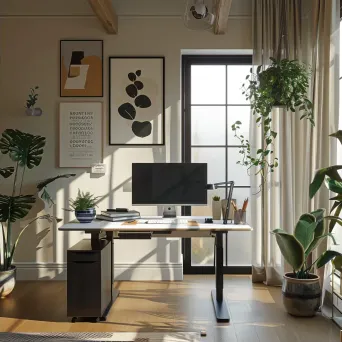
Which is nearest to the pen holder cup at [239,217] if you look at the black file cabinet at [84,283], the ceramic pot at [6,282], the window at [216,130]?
the black file cabinet at [84,283]

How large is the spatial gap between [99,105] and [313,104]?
210 cm

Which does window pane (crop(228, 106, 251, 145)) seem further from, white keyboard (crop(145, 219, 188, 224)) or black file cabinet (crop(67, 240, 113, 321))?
black file cabinet (crop(67, 240, 113, 321))

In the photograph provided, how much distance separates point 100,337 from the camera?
3232mm

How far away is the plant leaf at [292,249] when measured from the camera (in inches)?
143

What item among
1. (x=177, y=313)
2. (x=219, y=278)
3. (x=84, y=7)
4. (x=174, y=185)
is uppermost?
(x=84, y=7)

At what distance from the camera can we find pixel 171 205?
4250mm

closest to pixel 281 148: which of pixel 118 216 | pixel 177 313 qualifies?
pixel 118 216

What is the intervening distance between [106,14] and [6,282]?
100 inches

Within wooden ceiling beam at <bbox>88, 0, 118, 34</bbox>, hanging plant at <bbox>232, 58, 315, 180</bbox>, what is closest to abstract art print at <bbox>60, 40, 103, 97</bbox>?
wooden ceiling beam at <bbox>88, 0, 118, 34</bbox>

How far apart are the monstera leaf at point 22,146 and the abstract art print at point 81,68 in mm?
644

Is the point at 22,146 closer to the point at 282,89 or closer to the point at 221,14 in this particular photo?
the point at 221,14

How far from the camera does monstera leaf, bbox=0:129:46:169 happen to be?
14.8 feet

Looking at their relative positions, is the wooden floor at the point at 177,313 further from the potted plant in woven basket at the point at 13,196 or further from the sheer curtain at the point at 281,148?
the sheer curtain at the point at 281,148

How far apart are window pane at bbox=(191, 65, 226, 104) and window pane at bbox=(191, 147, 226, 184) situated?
0.51m
